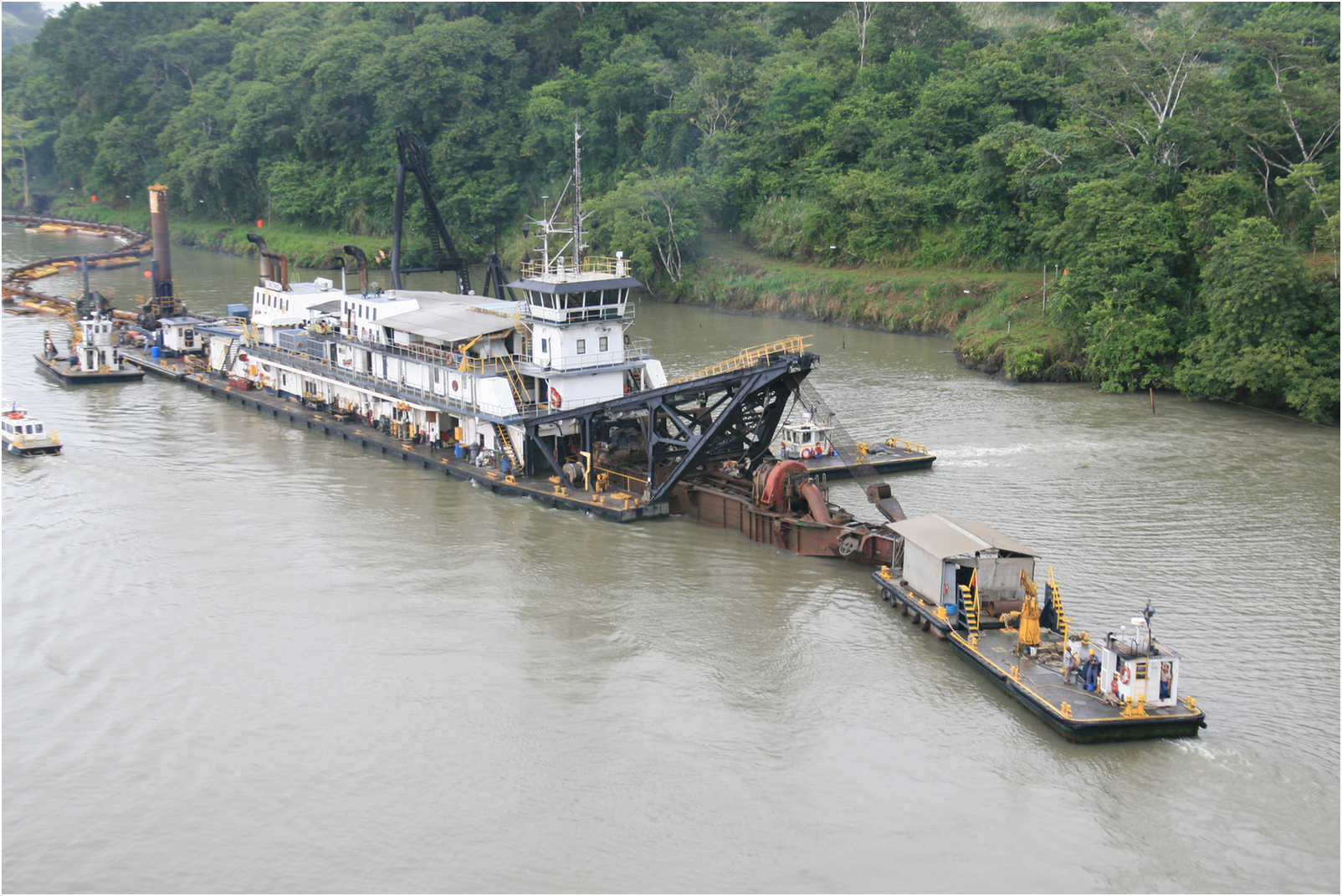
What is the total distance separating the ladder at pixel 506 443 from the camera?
34531 mm

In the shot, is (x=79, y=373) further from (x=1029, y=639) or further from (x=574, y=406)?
(x=1029, y=639)

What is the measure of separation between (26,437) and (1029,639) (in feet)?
97.2

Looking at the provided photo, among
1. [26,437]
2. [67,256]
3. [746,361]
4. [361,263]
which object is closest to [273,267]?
[361,263]

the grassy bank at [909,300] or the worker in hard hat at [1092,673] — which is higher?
the grassy bank at [909,300]

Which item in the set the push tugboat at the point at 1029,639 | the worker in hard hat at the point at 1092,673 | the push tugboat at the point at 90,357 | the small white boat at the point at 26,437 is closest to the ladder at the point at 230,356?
the push tugboat at the point at 90,357

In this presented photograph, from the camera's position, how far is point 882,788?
19359 mm

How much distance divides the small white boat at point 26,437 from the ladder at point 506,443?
13677mm

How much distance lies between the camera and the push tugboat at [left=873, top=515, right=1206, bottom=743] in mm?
20469

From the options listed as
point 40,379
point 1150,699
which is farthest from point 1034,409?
point 40,379

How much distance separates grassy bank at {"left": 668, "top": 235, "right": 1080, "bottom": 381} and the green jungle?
0.57 feet

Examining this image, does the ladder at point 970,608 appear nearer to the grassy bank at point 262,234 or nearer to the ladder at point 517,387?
the ladder at point 517,387

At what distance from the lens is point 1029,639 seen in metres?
22.7

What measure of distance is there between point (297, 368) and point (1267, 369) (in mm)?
32704

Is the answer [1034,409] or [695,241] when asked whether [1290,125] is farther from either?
[695,241]
